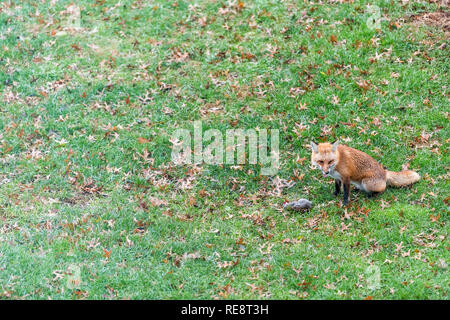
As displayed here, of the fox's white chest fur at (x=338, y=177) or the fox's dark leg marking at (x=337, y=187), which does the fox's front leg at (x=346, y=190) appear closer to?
the fox's white chest fur at (x=338, y=177)

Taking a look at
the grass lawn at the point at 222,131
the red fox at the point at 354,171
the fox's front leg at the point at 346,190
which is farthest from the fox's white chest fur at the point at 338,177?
the grass lawn at the point at 222,131

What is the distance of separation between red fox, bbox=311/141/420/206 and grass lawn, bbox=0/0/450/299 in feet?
0.76

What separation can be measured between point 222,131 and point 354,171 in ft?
11.3

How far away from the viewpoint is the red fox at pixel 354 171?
902 centimetres

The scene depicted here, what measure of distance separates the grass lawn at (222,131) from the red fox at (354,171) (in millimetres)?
230

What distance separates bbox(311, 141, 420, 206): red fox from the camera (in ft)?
29.6

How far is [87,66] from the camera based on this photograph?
13.9m

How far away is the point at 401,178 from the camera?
9711 millimetres

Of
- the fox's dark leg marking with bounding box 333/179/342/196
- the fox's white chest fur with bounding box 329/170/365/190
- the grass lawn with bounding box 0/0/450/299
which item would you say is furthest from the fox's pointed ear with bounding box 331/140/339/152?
the grass lawn with bounding box 0/0/450/299

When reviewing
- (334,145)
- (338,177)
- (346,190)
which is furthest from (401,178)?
(334,145)

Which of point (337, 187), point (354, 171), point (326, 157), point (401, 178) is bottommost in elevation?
point (337, 187)

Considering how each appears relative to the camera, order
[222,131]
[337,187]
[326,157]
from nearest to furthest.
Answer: [326,157]
[337,187]
[222,131]

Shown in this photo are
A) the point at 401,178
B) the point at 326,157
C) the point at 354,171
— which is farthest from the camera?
the point at 401,178

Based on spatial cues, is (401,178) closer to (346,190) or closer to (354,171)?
(354,171)
